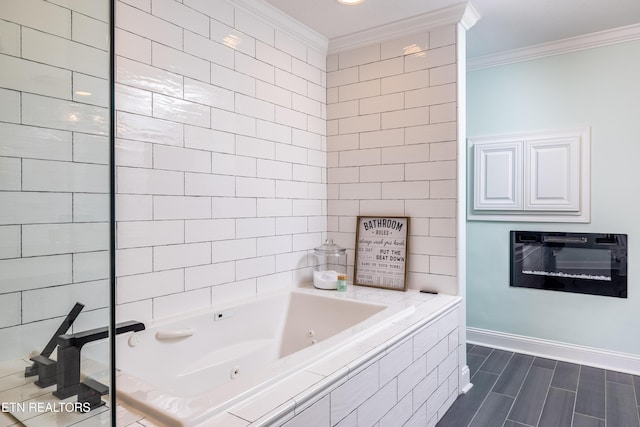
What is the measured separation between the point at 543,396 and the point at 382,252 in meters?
1.32

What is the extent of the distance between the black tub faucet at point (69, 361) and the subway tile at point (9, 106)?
52 centimetres

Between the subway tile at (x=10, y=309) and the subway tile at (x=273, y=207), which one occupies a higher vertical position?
the subway tile at (x=273, y=207)

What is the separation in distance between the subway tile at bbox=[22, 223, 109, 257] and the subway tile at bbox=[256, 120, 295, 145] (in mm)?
1512

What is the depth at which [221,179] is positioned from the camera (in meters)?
2.13

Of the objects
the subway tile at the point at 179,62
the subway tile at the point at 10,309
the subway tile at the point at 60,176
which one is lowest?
the subway tile at the point at 10,309

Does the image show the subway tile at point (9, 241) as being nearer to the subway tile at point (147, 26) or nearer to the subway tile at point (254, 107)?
the subway tile at point (147, 26)

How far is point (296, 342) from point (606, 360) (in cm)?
227

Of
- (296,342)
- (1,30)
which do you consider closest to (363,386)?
(296,342)

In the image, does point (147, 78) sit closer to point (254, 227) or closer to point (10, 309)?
point (254, 227)

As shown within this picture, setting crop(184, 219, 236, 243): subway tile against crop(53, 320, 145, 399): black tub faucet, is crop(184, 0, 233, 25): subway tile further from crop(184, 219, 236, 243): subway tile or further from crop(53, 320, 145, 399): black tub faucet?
crop(53, 320, 145, 399): black tub faucet

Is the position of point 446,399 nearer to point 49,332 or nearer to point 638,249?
point 638,249

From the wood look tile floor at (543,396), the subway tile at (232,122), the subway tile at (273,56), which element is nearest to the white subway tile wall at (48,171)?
the subway tile at (232,122)

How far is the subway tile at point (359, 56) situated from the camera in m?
2.74

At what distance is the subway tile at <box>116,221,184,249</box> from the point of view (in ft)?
5.59
